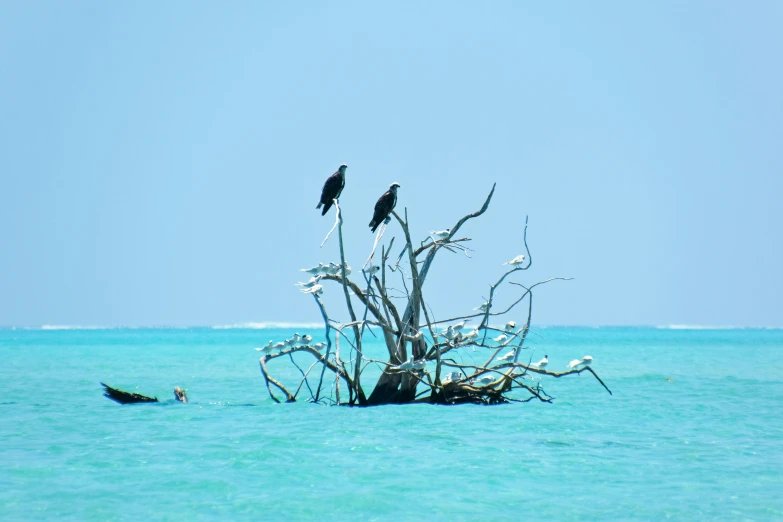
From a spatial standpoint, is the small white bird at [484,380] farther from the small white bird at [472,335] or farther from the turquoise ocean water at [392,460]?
the small white bird at [472,335]

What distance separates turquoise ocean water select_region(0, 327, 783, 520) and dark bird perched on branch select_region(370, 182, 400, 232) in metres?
2.76

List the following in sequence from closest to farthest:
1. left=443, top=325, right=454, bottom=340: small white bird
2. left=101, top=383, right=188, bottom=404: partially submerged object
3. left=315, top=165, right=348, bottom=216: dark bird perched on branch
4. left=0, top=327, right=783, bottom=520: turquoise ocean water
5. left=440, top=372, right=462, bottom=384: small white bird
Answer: left=0, top=327, right=783, bottom=520: turquoise ocean water
left=315, top=165, right=348, bottom=216: dark bird perched on branch
left=443, top=325, right=454, bottom=340: small white bird
left=440, top=372, right=462, bottom=384: small white bird
left=101, top=383, right=188, bottom=404: partially submerged object

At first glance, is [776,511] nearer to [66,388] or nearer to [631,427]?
[631,427]

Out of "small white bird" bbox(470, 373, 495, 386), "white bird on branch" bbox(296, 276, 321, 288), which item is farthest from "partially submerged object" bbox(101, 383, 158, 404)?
"small white bird" bbox(470, 373, 495, 386)

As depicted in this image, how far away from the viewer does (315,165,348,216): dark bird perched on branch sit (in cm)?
1229

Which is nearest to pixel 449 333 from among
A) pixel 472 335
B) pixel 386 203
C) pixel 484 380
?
pixel 472 335

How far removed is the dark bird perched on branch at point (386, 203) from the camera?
1239 centimetres

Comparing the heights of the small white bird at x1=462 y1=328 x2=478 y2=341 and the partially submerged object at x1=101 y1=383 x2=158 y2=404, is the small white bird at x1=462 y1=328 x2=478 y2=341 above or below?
above

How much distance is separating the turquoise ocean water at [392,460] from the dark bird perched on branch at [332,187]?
9.73 feet

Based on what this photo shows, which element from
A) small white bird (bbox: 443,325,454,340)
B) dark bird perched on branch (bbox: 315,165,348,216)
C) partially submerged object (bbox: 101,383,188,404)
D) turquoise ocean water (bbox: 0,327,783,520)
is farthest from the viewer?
partially submerged object (bbox: 101,383,188,404)

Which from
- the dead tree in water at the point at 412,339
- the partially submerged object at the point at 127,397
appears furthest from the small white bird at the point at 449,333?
the partially submerged object at the point at 127,397

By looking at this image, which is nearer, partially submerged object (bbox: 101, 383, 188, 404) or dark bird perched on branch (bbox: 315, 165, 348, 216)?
dark bird perched on branch (bbox: 315, 165, 348, 216)

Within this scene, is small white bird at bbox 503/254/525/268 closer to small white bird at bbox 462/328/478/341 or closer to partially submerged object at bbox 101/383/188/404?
small white bird at bbox 462/328/478/341

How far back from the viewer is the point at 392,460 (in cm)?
988
